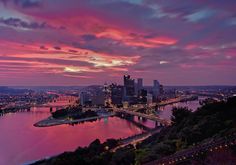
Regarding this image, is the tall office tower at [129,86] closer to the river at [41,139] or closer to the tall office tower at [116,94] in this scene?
the tall office tower at [116,94]

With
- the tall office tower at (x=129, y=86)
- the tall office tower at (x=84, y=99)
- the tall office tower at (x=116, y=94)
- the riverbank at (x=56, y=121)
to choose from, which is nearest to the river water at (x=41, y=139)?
the riverbank at (x=56, y=121)

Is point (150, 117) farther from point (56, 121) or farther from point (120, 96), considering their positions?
point (120, 96)

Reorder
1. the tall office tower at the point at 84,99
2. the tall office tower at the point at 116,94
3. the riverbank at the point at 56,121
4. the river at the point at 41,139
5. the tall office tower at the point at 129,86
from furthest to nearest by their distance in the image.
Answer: the tall office tower at the point at 129,86 → the tall office tower at the point at 116,94 → the tall office tower at the point at 84,99 → the riverbank at the point at 56,121 → the river at the point at 41,139

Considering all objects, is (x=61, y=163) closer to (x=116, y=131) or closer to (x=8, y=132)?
(x=116, y=131)

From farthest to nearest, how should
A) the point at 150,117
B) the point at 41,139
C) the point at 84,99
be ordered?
the point at 84,99 < the point at 150,117 < the point at 41,139

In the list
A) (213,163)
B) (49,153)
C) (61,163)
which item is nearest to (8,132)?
(49,153)

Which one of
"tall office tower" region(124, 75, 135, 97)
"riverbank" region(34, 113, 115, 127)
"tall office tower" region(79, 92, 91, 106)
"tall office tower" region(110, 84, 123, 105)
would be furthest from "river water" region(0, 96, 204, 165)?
"tall office tower" region(124, 75, 135, 97)

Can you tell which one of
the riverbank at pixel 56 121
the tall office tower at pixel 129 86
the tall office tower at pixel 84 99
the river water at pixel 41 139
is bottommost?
the river water at pixel 41 139

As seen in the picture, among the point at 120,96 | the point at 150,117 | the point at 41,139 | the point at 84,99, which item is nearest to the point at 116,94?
the point at 120,96
